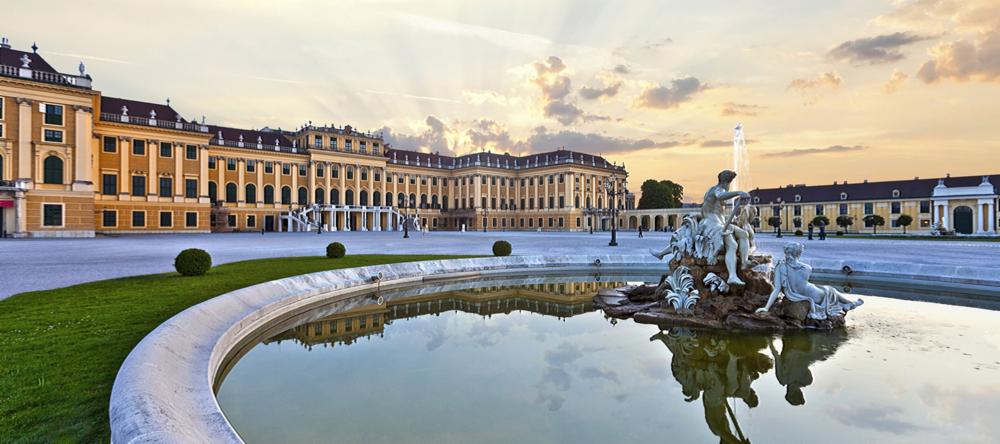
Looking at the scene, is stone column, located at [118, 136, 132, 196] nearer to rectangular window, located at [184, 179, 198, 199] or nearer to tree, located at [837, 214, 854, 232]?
rectangular window, located at [184, 179, 198, 199]

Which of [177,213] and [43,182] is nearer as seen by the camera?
[43,182]

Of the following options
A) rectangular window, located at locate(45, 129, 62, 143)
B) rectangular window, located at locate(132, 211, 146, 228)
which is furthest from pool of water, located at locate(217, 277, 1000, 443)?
rectangular window, located at locate(132, 211, 146, 228)

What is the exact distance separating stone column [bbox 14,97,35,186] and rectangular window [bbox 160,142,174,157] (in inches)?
510

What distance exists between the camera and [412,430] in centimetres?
455

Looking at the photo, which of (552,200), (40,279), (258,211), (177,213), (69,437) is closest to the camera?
(69,437)

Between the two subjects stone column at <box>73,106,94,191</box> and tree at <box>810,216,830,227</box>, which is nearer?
tree at <box>810,216,830,227</box>

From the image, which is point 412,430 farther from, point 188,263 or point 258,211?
point 258,211

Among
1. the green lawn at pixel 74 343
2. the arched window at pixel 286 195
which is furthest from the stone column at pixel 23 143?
the green lawn at pixel 74 343

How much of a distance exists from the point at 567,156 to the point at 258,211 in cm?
4661

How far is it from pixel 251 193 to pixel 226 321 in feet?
198

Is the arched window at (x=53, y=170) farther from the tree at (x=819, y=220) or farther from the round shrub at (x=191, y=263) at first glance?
the tree at (x=819, y=220)

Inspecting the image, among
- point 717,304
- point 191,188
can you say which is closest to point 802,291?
point 717,304

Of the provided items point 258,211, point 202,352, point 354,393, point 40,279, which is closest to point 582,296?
point 354,393

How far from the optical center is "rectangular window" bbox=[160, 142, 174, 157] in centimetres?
4947
